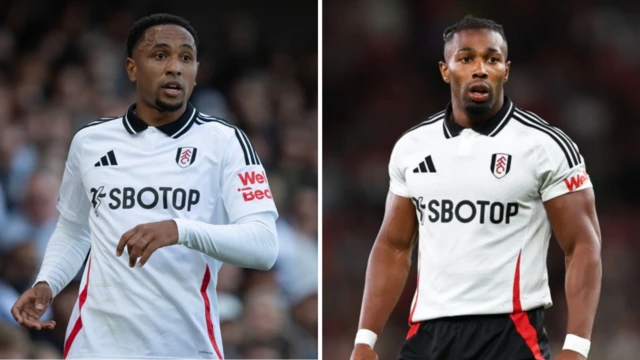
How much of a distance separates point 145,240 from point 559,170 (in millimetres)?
1352

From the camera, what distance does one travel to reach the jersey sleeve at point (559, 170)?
3385 mm

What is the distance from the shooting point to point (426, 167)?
3652 mm

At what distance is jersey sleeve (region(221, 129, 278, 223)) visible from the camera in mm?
3482

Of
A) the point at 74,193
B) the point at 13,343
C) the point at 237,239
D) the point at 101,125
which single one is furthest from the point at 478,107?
the point at 13,343

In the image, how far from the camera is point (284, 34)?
8102 mm

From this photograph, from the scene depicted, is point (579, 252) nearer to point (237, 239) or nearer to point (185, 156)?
point (237, 239)

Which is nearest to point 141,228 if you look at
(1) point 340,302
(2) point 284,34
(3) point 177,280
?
(3) point 177,280

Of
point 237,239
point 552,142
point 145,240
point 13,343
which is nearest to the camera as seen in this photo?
point 145,240

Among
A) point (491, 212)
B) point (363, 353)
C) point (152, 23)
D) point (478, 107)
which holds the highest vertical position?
point (152, 23)

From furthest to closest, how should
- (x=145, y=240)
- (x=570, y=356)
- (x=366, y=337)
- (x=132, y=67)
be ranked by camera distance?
(x=132, y=67), (x=366, y=337), (x=570, y=356), (x=145, y=240)

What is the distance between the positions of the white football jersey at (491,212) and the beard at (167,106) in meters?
0.86

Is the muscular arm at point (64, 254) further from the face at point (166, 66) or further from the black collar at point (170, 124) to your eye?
the face at point (166, 66)

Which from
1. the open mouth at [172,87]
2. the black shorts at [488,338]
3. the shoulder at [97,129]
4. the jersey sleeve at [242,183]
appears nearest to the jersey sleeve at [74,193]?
the shoulder at [97,129]

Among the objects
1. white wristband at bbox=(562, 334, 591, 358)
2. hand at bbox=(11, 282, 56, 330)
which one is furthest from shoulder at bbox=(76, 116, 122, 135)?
white wristband at bbox=(562, 334, 591, 358)
